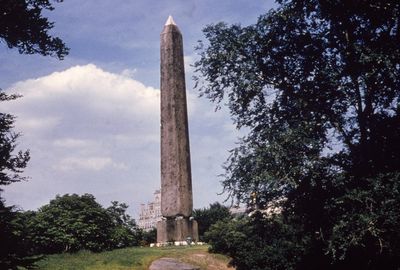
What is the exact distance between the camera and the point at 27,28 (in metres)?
14.5

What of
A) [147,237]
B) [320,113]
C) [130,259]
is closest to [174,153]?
[130,259]

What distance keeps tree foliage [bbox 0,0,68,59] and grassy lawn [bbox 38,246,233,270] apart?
849cm

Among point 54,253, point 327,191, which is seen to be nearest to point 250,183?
point 327,191

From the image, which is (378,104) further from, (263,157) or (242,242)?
(242,242)

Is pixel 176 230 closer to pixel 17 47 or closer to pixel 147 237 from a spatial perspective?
pixel 147 237

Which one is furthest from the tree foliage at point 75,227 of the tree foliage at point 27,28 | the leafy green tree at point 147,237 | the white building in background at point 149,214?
the white building in background at point 149,214

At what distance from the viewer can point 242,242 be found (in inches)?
822

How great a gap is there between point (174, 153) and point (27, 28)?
10.9 metres

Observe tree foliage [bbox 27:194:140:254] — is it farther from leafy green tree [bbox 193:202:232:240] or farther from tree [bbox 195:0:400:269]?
tree [bbox 195:0:400:269]

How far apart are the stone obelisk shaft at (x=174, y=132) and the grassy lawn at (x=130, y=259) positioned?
9.09ft

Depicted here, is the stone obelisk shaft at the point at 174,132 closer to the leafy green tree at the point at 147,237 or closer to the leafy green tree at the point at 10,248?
the leafy green tree at the point at 147,237

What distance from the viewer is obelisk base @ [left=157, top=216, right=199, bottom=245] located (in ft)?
75.2

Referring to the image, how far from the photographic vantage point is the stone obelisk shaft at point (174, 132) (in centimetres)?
2309

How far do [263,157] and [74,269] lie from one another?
9.47 metres
